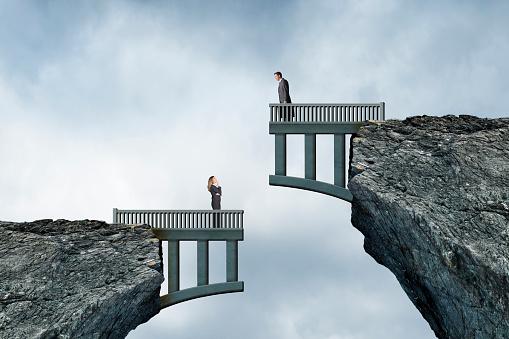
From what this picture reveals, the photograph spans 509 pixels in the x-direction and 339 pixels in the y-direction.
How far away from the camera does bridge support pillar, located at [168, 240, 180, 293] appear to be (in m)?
17.9

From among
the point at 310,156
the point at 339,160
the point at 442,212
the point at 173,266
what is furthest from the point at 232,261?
the point at 442,212

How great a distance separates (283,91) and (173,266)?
230 inches

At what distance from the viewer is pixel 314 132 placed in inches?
702

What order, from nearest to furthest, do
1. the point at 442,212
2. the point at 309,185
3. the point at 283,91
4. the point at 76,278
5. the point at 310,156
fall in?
the point at 442,212 → the point at 76,278 → the point at 309,185 → the point at 310,156 → the point at 283,91

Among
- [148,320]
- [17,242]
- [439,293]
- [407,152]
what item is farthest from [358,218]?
[17,242]

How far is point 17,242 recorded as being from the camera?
15.8 metres

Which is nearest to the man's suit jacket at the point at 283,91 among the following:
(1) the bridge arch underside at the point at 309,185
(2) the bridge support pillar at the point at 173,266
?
(1) the bridge arch underside at the point at 309,185

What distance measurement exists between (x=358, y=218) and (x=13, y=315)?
353 inches

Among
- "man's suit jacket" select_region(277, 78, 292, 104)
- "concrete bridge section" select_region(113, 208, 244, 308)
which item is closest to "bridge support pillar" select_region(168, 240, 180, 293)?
"concrete bridge section" select_region(113, 208, 244, 308)

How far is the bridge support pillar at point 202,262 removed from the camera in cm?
1789

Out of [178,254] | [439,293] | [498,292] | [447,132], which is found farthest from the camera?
[178,254]

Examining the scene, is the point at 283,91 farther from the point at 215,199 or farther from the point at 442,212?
the point at 442,212

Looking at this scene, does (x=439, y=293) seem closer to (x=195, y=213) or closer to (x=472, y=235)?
(x=472, y=235)

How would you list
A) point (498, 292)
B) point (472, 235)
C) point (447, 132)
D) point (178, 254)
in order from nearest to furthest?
point (498, 292) < point (472, 235) < point (447, 132) < point (178, 254)
